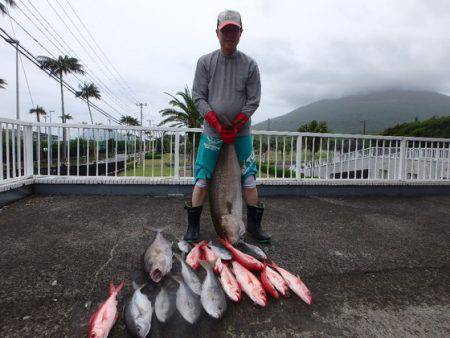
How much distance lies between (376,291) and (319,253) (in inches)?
22.4

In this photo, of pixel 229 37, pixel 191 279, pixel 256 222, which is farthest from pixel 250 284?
pixel 229 37

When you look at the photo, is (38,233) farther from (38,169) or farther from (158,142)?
(158,142)

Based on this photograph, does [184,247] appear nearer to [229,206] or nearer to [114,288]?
[229,206]

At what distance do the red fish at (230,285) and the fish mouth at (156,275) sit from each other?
36 cm

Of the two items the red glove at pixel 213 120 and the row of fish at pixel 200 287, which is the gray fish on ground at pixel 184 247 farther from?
the red glove at pixel 213 120

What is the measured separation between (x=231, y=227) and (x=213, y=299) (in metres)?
0.72

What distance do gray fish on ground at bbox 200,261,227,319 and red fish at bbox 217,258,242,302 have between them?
0.05 m

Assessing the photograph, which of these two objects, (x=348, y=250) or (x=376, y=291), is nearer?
(x=376, y=291)

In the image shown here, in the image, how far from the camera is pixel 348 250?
229 cm

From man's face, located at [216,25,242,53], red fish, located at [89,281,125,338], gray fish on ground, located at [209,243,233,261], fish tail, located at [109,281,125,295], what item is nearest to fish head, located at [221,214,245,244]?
gray fish on ground, located at [209,243,233,261]

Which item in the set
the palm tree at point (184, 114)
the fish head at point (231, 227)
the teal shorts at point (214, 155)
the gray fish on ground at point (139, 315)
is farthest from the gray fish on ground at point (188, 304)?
the palm tree at point (184, 114)

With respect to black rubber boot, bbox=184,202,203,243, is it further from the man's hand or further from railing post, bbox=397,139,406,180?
railing post, bbox=397,139,406,180

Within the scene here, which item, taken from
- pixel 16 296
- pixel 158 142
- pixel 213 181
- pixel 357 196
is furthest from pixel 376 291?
pixel 158 142

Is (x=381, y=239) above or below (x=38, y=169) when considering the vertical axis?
below
